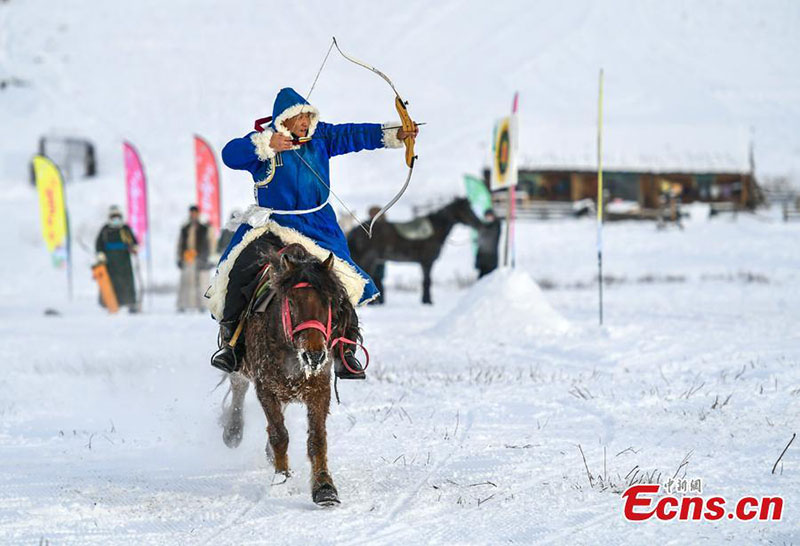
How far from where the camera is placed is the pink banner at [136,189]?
21902 mm

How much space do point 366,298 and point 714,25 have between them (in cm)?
7686

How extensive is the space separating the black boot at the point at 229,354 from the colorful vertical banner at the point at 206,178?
17.0m

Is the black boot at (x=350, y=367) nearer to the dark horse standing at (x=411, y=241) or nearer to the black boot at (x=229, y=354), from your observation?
the black boot at (x=229, y=354)

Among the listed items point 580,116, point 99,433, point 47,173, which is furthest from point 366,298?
point 580,116

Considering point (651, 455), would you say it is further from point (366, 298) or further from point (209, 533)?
point (209, 533)

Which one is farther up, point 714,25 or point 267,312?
point 714,25

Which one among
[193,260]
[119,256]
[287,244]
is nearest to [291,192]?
[287,244]

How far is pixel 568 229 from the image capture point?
37.1 m

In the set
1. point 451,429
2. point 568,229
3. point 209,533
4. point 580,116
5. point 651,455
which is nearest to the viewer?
point 209,533

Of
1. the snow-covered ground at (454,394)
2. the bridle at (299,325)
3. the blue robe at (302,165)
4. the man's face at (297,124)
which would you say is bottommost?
the snow-covered ground at (454,394)

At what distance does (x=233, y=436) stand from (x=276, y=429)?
1061 millimetres

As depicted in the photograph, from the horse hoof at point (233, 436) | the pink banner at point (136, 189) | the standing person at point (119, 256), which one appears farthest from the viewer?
the pink banner at point (136, 189)

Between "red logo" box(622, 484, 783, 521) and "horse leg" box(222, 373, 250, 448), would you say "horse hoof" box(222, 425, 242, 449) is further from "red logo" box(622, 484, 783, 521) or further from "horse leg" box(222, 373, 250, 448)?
"red logo" box(622, 484, 783, 521)

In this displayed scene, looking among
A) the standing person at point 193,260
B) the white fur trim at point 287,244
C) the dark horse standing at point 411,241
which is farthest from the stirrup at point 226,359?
the dark horse standing at point 411,241
